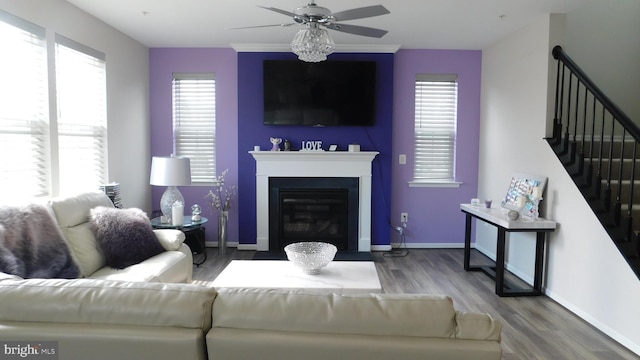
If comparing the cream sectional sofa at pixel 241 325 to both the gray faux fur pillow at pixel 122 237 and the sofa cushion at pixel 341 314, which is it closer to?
the sofa cushion at pixel 341 314

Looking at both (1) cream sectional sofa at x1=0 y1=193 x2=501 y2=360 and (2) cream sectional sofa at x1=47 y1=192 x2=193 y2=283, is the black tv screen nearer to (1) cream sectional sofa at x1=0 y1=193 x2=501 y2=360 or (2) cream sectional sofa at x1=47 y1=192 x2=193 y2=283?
(2) cream sectional sofa at x1=47 y1=192 x2=193 y2=283

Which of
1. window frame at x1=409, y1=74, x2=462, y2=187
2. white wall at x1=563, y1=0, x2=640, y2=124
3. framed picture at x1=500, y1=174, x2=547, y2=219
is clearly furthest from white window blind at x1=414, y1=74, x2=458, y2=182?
white wall at x1=563, y1=0, x2=640, y2=124

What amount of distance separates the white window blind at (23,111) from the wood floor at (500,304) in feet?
5.97

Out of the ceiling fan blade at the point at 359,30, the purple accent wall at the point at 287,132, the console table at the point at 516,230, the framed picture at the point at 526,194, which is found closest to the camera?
the ceiling fan blade at the point at 359,30

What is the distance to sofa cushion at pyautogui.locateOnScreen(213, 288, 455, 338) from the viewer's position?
1.20 metres

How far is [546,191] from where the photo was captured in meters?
3.79

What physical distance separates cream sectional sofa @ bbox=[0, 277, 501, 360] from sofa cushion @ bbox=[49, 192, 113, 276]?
1.59m

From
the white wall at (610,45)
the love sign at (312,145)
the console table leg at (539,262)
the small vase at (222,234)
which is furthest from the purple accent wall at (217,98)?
the white wall at (610,45)

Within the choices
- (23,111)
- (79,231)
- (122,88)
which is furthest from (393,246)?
(23,111)

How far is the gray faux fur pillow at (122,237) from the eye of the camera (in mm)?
2945

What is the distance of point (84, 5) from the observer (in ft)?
11.9

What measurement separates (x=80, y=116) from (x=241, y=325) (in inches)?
135

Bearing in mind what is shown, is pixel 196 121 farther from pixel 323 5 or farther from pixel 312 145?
pixel 323 5

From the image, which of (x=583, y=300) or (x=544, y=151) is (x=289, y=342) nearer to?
(x=583, y=300)
